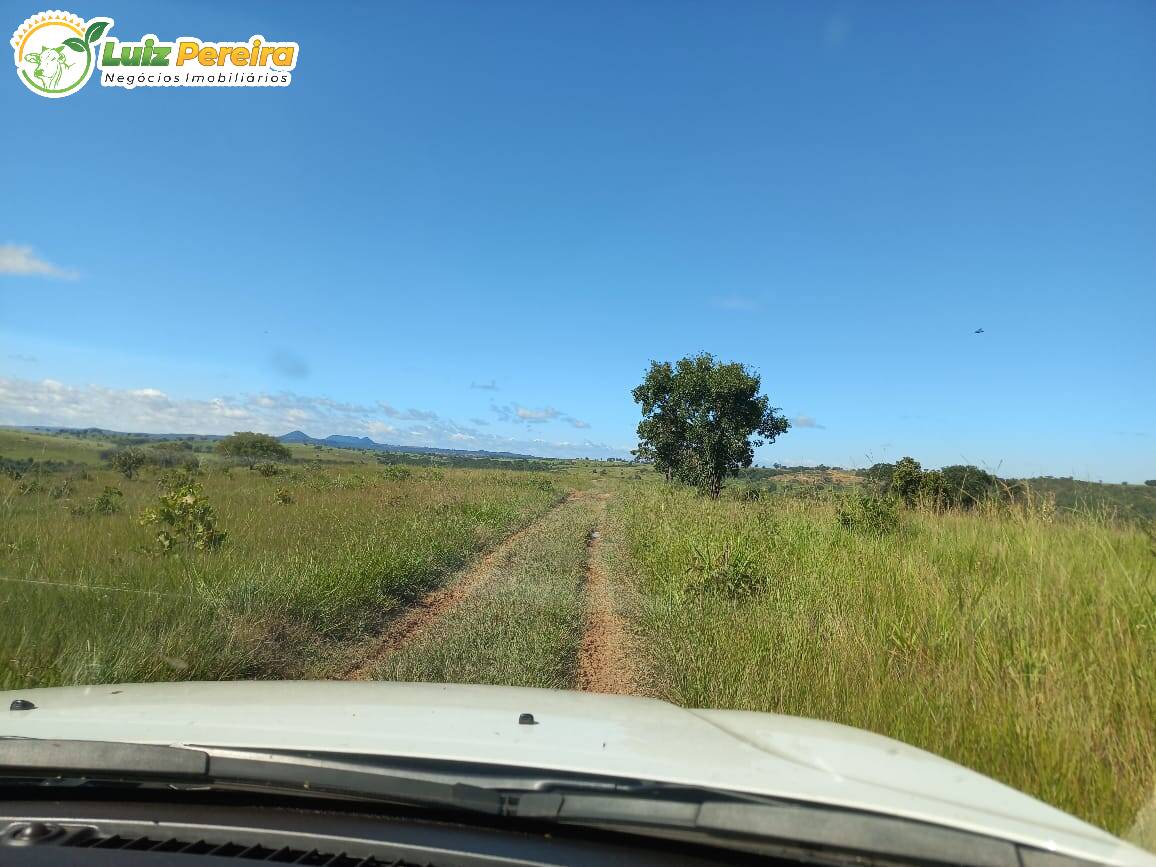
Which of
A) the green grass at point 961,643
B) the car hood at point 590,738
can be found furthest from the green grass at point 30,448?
the green grass at point 961,643

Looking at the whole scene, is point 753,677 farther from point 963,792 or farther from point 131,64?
point 131,64

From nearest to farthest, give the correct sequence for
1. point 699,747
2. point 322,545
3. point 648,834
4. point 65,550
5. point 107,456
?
1. point 648,834
2. point 699,747
3. point 65,550
4. point 322,545
5. point 107,456

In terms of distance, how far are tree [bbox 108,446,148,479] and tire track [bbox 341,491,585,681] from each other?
12.2 meters

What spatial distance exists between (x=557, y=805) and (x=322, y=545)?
8.68 meters

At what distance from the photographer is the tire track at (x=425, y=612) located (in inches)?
258

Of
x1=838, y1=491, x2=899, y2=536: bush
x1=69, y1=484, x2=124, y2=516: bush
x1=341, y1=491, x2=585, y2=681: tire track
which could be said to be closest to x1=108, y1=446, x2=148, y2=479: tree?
x1=69, y1=484, x2=124, y2=516: bush

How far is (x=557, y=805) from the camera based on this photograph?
6.93 ft

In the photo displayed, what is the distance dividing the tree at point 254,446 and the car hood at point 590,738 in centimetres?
2835

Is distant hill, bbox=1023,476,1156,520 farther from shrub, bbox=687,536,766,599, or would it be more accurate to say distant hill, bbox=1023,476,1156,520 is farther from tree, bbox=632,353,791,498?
tree, bbox=632,353,791,498

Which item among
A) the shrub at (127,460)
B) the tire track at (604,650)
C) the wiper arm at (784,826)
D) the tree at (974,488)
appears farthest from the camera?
the shrub at (127,460)

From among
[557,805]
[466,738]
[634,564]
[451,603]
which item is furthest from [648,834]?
[634,564]

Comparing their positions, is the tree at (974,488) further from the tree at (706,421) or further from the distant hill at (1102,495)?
the tree at (706,421)

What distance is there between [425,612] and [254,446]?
2708cm

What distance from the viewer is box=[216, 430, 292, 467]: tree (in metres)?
30.7
